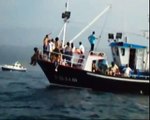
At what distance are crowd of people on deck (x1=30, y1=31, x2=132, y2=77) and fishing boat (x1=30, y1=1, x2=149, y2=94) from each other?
233 mm

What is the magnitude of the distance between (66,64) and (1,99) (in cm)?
765

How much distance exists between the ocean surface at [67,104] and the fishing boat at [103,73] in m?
1.01

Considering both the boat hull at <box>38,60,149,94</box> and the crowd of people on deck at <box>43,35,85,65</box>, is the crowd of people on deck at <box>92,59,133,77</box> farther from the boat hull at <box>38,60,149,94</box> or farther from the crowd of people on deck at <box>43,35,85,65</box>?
the crowd of people on deck at <box>43,35,85,65</box>

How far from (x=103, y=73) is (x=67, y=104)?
24.4 ft

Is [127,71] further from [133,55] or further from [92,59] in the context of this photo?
[92,59]

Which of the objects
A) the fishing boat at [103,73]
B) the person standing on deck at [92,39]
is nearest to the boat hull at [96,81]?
the fishing boat at [103,73]

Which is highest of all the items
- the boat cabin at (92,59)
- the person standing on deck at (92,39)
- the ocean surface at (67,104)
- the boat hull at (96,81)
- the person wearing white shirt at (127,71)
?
the person standing on deck at (92,39)

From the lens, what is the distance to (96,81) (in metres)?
32.6

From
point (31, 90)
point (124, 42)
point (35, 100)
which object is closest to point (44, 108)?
point (35, 100)

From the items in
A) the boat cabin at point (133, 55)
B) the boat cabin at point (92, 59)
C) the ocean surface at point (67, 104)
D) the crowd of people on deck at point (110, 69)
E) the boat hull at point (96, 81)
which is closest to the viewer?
the ocean surface at point (67, 104)

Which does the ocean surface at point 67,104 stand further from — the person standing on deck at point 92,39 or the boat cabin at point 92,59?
the person standing on deck at point 92,39

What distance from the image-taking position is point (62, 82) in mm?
33469

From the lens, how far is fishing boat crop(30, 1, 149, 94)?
32.3 metres

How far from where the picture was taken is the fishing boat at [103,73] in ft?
106
